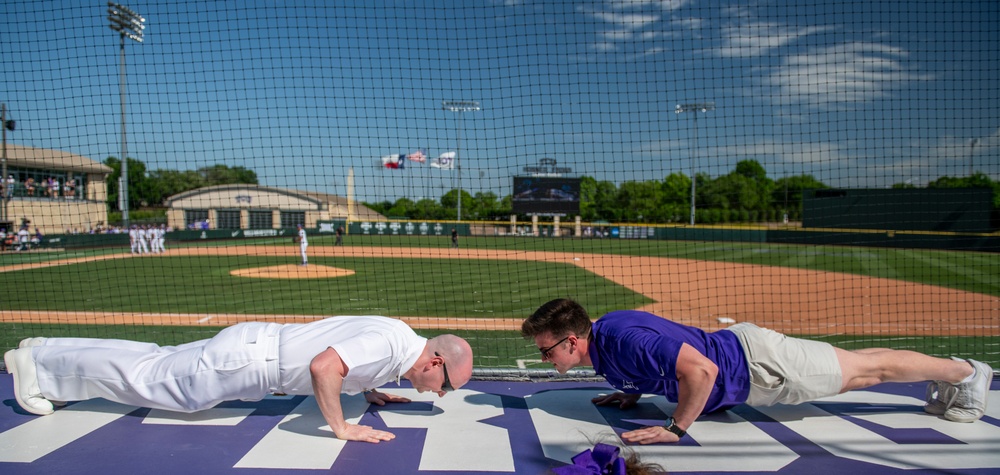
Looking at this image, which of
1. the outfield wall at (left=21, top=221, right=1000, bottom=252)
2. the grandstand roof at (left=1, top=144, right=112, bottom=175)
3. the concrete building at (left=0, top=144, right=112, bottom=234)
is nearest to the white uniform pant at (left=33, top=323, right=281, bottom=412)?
the grandstand roof at (left=1, top=144, right=112, bottom=175)

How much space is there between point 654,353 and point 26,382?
135 inches

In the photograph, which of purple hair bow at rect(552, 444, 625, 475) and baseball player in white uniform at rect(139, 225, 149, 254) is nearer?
purple hair bow at rect(552, 444, 625, 475)

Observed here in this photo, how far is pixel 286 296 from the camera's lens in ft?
37.3

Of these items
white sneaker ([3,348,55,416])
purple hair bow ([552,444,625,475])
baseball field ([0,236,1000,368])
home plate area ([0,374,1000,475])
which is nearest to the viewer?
purple hair bow ([552,444,625,475])

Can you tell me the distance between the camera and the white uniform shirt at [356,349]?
2834 millimetres

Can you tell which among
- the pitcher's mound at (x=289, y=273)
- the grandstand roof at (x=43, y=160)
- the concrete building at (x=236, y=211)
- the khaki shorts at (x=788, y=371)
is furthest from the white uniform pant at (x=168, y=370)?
the concrete building at (x=236, y=211)

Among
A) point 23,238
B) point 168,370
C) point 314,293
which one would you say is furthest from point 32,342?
point 23,238

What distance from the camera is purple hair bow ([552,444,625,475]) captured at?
2.14 m

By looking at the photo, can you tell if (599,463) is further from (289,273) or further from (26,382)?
(289,273)

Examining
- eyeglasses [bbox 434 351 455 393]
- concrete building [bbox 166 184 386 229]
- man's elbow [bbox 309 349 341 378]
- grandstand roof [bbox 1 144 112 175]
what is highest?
grandstand roof [bbox 1 144 112 175]

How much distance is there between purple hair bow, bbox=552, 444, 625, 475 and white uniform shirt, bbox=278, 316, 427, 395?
1.10 metres

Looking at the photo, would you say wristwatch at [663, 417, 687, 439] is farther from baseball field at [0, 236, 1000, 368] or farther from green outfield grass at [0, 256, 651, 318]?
green outfield grass at [0, 256, 651, 318]

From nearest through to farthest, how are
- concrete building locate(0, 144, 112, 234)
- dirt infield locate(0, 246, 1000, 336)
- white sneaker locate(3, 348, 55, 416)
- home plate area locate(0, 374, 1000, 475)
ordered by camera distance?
home plate area locate(0, 374, 1000, 475) → white sneaker locate(3, 348, 55, 416) → dirt infield locate(0, 246, 1000, 336) → concrete building locate(0, 144, 112, 234)

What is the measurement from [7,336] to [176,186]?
5176cm
